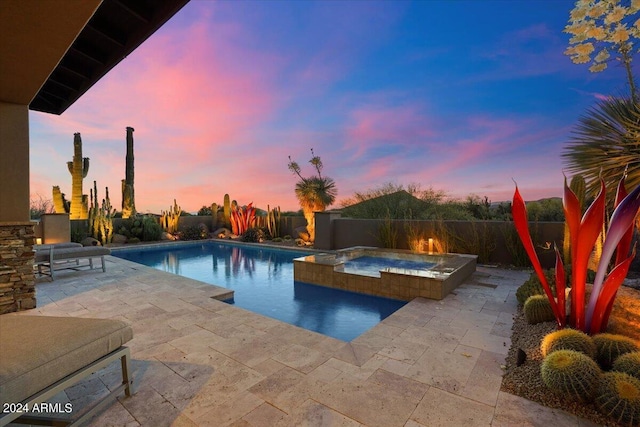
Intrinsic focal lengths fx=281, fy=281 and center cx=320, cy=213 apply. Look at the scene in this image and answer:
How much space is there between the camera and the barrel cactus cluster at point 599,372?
5.54 feet

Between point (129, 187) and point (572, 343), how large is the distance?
15830 millimetres

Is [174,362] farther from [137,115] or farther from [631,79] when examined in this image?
[137,115]

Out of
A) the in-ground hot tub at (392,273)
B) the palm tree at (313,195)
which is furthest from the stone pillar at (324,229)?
the in-ground hot tub at (392,273)

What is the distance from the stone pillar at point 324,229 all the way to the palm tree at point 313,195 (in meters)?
0.60

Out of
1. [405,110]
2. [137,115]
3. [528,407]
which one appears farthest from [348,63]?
[528,407]

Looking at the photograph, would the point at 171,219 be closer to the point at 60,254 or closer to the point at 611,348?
the point at 60,254

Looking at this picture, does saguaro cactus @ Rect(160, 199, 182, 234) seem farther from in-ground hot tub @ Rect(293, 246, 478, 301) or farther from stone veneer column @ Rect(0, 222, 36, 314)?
stone veneer column @ Rect(0, 222, 36, 314)

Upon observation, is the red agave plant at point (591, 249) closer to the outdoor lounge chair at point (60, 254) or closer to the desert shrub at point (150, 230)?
the outdoor lounge chair at point (60, 254)

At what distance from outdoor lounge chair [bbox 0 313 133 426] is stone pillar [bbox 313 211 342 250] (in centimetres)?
808

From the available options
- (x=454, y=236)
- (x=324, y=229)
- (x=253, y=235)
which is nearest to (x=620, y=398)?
(x=454, y=236)

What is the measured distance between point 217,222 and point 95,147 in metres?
6.10

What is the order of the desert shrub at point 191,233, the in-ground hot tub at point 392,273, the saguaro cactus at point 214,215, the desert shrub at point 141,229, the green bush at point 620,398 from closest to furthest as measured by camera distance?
the green bush at point 620,398
the in-ground hot tub at point 392,273
the desert shrub at point 141,229
the desert shrub at point 191,233
the saguaro cactus at point 214,215

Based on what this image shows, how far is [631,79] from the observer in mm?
3855

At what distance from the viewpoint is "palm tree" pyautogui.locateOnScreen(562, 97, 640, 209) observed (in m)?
3.65
